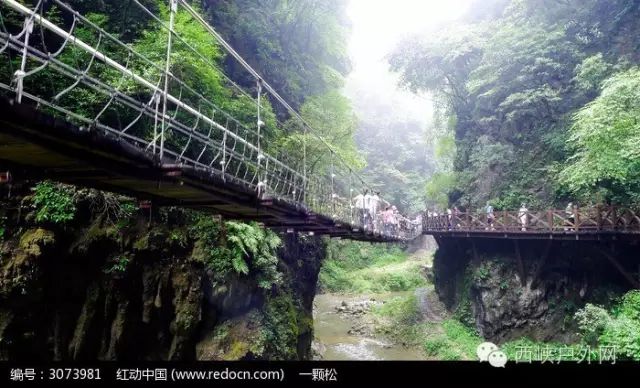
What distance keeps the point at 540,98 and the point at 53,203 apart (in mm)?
14012

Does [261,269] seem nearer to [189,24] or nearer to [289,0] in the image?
[189,24]

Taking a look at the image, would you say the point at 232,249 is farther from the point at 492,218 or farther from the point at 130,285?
the point at 492,218

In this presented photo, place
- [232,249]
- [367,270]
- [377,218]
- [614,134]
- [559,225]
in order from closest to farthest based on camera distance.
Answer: [232,249] < [614,134] < [559,225] < [377,218] < [367,270]

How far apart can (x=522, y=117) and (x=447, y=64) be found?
479 centimetres

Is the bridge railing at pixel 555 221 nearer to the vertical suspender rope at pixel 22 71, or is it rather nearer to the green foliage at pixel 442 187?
the green foliage at pixel 442 187

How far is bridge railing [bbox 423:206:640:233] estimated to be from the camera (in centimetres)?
861

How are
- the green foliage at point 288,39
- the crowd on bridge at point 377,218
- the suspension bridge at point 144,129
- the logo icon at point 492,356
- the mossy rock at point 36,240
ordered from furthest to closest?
the green foliage at point 288,39 < the crowd on bridge at point 377,218 < the mossy rock at point 36,240 < the logo icon at point 492,356 < the suspension bridge at point 144,129

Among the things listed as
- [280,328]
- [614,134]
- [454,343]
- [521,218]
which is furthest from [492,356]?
[454,343]

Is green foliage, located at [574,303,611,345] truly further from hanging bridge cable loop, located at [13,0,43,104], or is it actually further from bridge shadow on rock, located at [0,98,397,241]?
hanging bridge cable loop, located at [13,0,43,104]

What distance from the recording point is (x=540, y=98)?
13.2 meters

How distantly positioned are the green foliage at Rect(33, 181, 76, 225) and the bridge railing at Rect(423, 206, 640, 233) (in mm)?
10643

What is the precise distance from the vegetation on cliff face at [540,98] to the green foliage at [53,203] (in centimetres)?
991

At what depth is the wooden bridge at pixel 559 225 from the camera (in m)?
8.61

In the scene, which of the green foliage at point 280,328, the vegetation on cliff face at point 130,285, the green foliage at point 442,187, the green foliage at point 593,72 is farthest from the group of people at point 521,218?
the vegetation on cliff face at point 130,285
